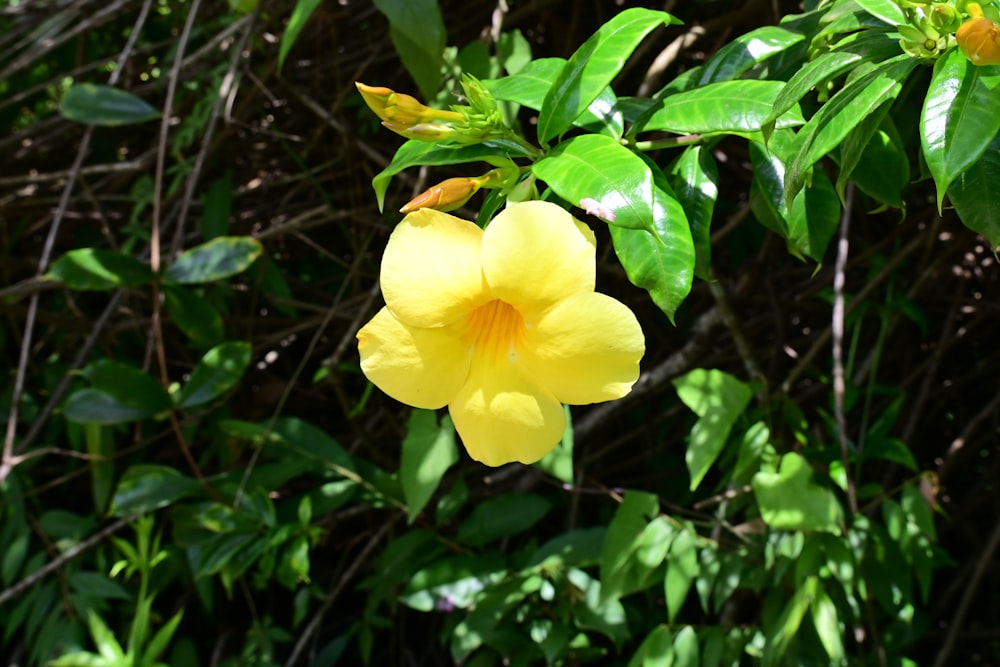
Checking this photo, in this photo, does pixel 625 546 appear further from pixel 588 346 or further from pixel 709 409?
pixel 588 346

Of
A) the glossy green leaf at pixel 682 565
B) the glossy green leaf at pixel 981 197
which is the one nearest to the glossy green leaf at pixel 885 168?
the glossy green leaf at pixel 981 197

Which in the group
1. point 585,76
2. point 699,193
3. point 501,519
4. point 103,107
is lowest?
point 501,519

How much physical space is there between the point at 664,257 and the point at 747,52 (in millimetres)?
269

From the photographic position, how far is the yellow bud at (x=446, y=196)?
2.05 ft

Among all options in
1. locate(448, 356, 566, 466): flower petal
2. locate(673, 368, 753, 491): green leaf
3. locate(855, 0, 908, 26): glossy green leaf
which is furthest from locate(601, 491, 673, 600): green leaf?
locate(855, 0, 908, 26): glossy green leaf

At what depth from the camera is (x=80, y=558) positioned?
65.4 inches

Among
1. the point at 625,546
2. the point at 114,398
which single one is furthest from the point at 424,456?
the point at 114,398

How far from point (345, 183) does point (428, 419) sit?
68 centimetres

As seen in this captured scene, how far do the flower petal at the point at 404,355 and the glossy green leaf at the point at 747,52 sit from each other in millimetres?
312

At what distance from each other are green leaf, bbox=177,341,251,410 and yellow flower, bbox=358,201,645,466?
2.73 feet

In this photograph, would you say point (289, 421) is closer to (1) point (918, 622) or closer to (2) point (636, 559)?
(2) point (636, 559)

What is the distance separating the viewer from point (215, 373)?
4.81ft

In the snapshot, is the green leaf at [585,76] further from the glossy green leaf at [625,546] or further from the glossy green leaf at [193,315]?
the glossy green leaf at [193,315]

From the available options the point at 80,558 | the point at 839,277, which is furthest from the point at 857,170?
the point at 80,558
